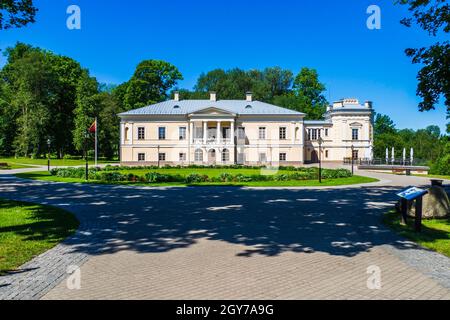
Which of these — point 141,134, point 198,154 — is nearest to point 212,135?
point 198,154

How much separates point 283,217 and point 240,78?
231 feet

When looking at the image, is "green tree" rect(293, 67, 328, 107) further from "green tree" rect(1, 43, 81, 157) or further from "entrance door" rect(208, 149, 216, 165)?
"green tree" rect(1, 43, 81, 157)

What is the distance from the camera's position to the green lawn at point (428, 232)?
759 centimetres

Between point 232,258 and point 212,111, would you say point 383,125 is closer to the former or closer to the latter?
point 212,111

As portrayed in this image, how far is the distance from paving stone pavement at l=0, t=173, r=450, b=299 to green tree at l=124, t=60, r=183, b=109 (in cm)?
5207

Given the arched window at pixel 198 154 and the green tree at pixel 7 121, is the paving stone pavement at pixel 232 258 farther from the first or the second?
the green tree at pixel 7 121

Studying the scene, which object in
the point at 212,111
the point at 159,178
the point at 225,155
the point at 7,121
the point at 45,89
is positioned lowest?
the point at 159,178

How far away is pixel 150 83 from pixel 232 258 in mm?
61353

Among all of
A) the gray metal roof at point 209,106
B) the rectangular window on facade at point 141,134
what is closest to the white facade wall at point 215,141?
the rectangular window on facade at point 141,134

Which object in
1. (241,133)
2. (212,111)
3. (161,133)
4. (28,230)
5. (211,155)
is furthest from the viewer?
(241,133)

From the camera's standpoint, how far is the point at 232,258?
656 centimetres

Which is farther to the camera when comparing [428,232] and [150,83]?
[150,83]

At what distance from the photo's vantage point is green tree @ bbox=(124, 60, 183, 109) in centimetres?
6109
